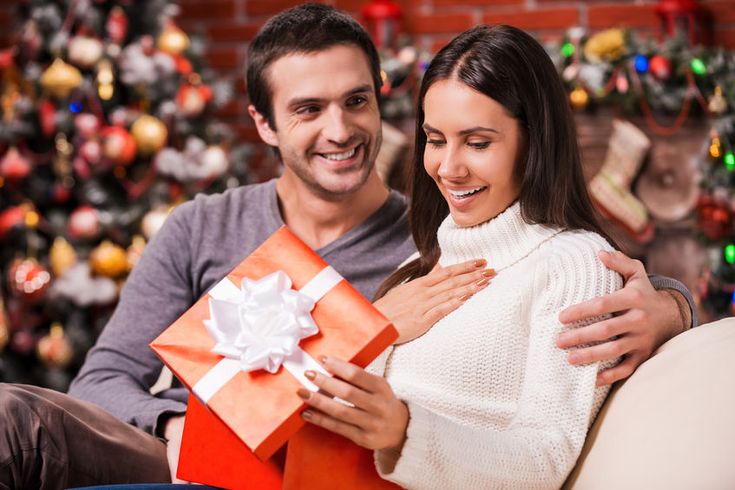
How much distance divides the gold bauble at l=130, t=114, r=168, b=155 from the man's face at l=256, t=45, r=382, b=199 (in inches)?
60.3

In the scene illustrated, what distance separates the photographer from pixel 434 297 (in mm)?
1538

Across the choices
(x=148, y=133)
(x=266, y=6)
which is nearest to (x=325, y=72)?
(x=148, y=133)

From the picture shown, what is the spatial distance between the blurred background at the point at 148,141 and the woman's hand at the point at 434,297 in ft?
6.82

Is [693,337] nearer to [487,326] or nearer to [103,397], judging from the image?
[487,326]

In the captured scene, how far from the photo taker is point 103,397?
6.43ft

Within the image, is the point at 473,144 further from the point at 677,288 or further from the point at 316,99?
the point at 316,99

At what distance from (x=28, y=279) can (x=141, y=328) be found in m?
1.80

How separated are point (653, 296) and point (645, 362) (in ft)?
0.33

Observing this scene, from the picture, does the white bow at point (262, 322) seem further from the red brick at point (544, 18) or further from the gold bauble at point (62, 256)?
the red brick at point (544, 18)

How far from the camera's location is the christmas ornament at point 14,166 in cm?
365

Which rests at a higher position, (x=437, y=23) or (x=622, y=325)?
(x=437, y=23)

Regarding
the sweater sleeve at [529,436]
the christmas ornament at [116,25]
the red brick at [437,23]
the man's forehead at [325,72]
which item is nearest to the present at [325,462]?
the sweater sleeve at [529,436]

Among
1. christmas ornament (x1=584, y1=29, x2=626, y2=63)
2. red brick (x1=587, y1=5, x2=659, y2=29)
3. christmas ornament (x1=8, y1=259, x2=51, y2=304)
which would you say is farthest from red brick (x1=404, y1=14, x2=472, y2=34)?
christmas ornament (x1=8, y1=259, x2=51, y2=304)

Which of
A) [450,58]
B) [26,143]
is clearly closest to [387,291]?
[450,58]
